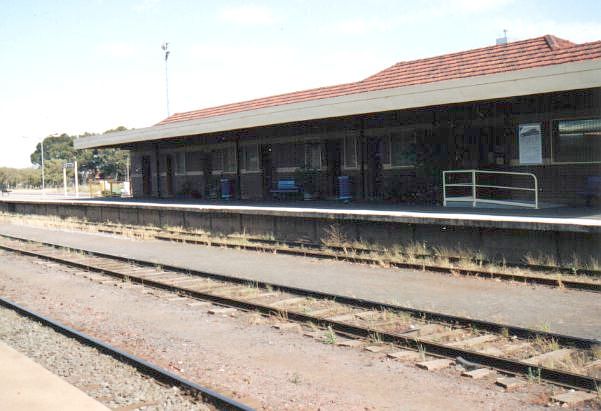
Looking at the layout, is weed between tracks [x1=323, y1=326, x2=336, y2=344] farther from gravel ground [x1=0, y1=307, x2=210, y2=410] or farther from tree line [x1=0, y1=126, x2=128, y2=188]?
tree line [x1=0, y1=126, x2=128, y2=188]

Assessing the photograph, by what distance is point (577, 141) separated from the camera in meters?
17.6

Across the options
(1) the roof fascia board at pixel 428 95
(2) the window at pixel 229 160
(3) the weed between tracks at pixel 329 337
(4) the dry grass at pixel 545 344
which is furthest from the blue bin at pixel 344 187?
(4) the dry grass at pixel 545 344

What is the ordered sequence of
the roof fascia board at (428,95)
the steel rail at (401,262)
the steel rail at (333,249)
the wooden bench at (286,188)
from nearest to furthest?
the steel rail at (401,262), the steel rail at (333,249), the roof fascia board at (428,95), the wooden bench at (286,188)

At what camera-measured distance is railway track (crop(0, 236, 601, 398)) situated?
19.3 ft

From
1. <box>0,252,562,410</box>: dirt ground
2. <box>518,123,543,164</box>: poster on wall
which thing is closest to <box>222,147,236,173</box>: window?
<box>518,123,543,164</box>: poster on wall

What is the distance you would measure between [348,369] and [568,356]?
2.17 m

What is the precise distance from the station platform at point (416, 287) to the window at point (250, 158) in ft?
39.7

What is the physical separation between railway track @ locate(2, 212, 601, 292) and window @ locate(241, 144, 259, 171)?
9337 mm

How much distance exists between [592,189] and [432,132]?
216 inches

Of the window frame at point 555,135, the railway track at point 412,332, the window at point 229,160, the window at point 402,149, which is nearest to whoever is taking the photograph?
the railway track at point 412,332

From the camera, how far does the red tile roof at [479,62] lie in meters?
19.0

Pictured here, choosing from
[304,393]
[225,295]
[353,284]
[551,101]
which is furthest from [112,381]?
[551,101]

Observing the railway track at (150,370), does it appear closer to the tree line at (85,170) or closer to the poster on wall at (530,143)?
the poster on wall at (530,143)

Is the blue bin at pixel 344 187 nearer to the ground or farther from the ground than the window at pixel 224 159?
nearer to the ground
